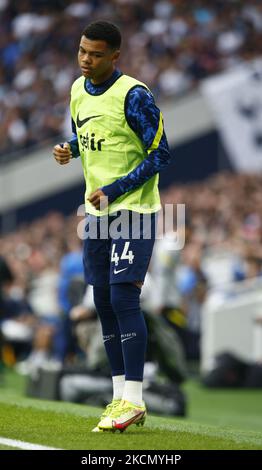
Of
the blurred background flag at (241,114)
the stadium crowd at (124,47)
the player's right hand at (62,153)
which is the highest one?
the stadium crowd at (124,47)

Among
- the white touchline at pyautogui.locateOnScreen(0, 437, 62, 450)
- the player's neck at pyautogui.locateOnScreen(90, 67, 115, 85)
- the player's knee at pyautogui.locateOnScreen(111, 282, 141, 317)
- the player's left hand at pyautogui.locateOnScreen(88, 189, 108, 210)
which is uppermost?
the player's neck at pyautogui.locateOnScreen(90, 67, 115, 85)

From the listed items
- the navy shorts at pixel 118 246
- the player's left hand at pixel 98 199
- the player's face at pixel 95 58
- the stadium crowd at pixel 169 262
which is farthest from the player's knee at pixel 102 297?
the stadium crowd at pixel 169 262

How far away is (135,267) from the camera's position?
5.95 meters

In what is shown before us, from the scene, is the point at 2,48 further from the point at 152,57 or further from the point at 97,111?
the point at 97,111

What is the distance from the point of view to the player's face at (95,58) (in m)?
5.93

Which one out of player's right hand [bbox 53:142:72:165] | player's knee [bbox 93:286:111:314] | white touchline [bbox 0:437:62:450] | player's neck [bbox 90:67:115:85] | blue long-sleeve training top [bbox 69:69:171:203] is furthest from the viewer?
player's right hand [bbox 53:142:72:165]

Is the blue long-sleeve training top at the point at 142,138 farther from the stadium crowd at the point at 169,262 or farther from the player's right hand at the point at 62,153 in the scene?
the stadium crowd at the point at 169,262

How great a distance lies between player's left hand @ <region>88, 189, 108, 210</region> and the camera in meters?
5.89

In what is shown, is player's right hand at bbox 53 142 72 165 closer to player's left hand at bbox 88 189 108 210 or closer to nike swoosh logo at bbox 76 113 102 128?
nike swoosh logo at bbox 76 113 102 128

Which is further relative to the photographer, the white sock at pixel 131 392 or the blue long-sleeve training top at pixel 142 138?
the white sock at pixel 131 392

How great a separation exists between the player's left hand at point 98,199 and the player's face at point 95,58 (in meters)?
0.59

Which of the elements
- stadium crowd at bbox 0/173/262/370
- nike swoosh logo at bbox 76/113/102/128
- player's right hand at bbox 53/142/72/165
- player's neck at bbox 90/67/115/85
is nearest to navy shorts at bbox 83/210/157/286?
player's right hand at bbox 53/142/72/165

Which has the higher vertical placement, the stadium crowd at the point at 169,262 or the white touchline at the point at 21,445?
the stadium crowd at the point at 169,262

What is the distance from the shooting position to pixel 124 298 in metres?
5.95
